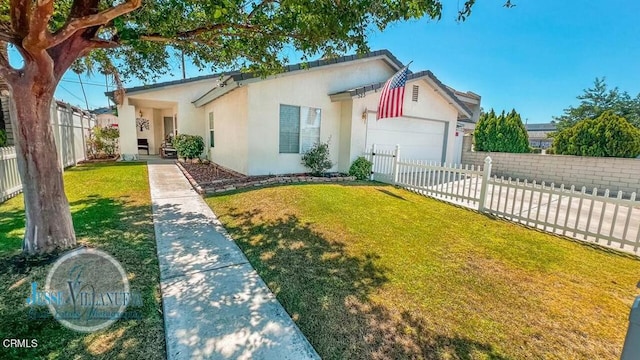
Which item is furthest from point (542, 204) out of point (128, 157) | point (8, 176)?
point (128, 157)

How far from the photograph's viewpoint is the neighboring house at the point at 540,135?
95.8 ft

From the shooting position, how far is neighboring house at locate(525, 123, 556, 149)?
2920 centimetres

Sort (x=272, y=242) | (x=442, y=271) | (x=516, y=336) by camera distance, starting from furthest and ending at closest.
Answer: (x=272, y=242)
(x=442, y=271)
(x=516, y=336)

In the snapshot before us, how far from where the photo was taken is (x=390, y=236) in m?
4.78

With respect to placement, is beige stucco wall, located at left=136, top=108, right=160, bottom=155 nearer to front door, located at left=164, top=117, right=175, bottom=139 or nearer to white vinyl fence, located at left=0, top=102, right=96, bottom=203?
front door, located at left=164, top=117, right=175, bottom=139

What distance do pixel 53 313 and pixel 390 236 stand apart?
4.40m

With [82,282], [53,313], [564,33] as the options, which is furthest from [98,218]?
[564,33]

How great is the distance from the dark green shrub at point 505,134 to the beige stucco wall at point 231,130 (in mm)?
12972

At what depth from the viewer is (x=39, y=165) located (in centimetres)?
330

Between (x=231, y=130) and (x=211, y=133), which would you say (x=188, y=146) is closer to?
(x=211, y=133)

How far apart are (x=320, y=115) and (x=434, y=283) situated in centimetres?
786

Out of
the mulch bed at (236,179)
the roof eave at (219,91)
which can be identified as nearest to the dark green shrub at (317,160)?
the mulch bed at (236,179)

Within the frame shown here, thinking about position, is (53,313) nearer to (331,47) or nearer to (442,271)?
(442,271)

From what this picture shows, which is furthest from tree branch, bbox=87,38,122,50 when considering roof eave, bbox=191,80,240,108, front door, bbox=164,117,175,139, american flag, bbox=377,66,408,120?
front door, bbox=164,117,175,139
